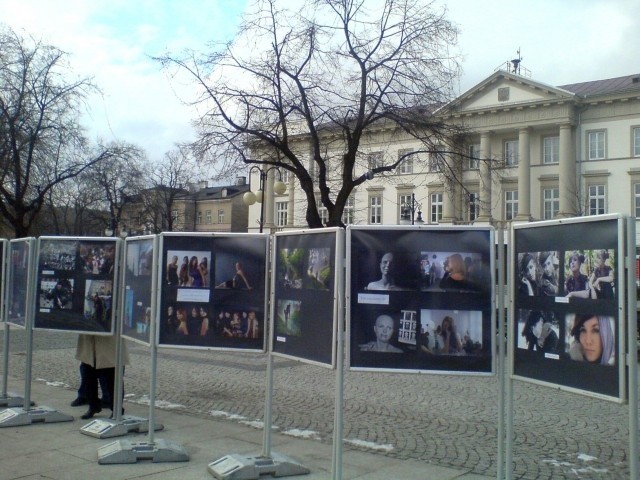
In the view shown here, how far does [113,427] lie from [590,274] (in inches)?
226

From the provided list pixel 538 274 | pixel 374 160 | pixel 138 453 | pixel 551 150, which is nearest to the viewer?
pixel 538 274

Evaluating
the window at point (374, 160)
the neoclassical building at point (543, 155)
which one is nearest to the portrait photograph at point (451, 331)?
the window at point (374, 160)

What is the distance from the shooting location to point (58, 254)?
9.23 m

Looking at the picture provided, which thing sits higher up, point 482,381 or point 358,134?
point 358,134

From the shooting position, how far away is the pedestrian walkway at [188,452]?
22.8 feet

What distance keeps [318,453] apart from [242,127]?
1372 cm

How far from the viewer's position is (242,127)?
20.3 meters

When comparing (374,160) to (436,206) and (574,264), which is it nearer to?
(574,264)

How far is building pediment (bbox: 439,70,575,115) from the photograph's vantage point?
57.6 meters

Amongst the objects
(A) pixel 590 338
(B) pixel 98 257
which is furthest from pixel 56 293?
(A) pixel 590 338

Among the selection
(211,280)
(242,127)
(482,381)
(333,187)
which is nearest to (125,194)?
(333,187)

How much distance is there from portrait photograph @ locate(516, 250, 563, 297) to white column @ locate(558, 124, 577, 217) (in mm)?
51882

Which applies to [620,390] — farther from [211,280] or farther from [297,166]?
[297,166]

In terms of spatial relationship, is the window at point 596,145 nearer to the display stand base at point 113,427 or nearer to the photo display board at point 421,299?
the display stand base at point 113,427
